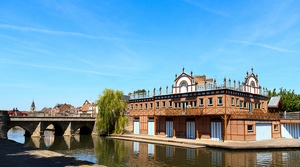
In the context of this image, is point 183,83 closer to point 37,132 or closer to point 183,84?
point 183,84

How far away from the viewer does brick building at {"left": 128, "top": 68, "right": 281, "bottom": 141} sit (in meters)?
33.9

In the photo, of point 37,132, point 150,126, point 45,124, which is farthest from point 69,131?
point 150,126

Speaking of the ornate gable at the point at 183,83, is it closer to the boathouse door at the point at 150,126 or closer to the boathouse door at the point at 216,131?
the boathouse door at the point at 216,131

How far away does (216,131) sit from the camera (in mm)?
35281

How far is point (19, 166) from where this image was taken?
14547 mm

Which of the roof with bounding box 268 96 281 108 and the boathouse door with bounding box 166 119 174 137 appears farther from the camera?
the roof with bounding box 268 96 281 108

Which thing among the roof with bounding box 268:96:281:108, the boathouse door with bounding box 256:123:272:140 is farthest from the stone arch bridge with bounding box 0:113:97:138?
the roof with bounding box 268:96:281:108

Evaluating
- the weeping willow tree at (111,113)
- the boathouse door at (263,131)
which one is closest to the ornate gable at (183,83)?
the boathouse door at (263,131)

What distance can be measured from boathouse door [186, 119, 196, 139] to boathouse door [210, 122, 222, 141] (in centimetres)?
320

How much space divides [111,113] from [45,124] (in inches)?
503

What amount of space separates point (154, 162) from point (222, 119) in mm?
15611

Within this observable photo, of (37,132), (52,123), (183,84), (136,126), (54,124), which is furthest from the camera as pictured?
(54,124)

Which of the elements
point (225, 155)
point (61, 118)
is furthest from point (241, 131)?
point (61, 118)

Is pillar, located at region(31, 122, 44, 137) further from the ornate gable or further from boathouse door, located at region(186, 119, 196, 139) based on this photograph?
boathouse door, located at region(186, 119, 196, 139)
